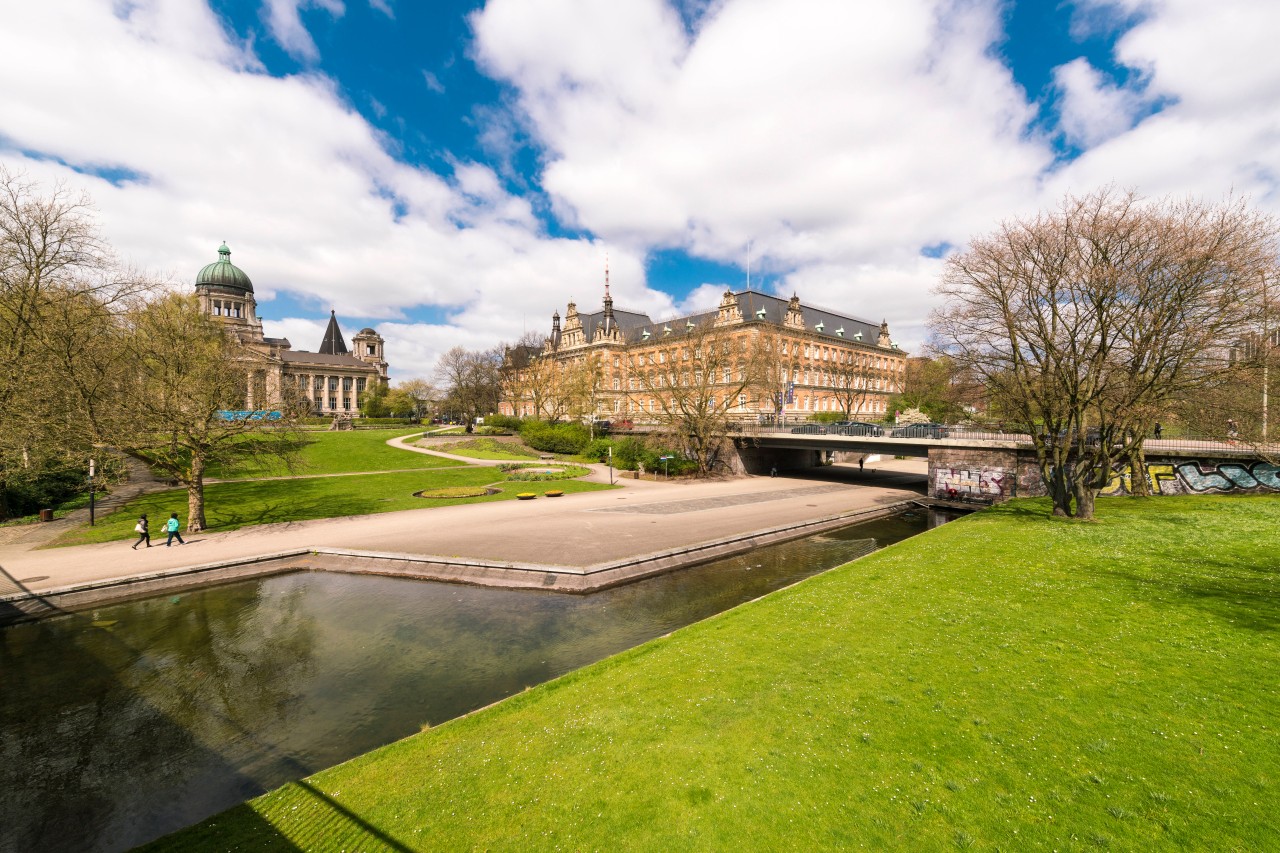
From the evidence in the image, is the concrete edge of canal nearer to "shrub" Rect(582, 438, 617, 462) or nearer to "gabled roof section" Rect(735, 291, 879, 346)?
"shrub" Rect(582, 438, 617, 462)

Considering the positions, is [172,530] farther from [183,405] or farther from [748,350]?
[748,350]

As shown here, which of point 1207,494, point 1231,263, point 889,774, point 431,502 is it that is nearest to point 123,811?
point 889,774

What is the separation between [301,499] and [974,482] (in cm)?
4518

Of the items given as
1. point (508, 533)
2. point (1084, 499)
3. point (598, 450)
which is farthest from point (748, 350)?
point (508, 533)

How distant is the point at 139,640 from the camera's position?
1345 centimetres

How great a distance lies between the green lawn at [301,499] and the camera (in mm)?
24292

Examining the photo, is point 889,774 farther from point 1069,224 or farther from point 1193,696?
point 1069,224

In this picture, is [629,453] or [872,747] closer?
[872,747]

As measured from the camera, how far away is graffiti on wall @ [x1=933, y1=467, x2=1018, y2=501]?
33.6 m

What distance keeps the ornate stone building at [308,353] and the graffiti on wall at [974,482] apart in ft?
314

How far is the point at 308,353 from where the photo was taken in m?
135

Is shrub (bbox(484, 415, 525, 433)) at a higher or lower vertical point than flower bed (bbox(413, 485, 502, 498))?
higher

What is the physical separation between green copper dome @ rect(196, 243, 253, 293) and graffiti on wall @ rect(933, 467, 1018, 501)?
14154 centimetres

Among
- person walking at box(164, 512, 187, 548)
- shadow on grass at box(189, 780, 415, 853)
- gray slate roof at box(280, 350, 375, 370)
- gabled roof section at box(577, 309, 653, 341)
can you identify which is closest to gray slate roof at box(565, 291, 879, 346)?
gabled roof section at box(577, 309, 653, 341)
